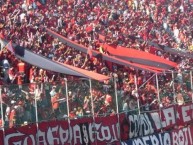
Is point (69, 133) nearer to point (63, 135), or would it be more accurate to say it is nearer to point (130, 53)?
point (63, 135)

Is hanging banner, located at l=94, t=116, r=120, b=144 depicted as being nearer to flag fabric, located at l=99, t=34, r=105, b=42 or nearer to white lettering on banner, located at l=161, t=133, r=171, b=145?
white lettering on banner, located at l=161, t=133, r=171, b=145

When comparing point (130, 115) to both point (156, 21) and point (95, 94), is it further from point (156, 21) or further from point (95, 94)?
point (156, 21)

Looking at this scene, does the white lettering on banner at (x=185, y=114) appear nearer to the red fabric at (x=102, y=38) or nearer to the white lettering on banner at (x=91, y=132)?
the white lettering on banner at (x=91, y=132)

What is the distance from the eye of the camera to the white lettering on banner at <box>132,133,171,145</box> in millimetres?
19016

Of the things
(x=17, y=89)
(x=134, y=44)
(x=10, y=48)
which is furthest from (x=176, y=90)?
(x=134, y=44)

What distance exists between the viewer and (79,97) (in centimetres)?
Answer: 1695

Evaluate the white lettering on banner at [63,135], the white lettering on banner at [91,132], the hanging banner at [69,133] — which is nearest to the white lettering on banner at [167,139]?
the hanging banner at [69,133]

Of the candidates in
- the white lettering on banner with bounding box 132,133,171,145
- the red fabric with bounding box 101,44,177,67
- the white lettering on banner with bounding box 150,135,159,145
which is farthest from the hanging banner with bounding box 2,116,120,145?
the red fabric with bounding box 101,44,177,67

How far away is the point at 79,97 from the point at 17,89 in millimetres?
2150

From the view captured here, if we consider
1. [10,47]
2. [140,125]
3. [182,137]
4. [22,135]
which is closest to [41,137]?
[22,135]

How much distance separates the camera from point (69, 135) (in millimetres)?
16797

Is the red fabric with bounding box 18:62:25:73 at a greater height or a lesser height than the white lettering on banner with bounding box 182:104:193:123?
greater

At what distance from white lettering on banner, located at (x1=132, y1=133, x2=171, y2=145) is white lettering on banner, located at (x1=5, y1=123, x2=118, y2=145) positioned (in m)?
1.04

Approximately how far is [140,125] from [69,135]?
317 centimetres
